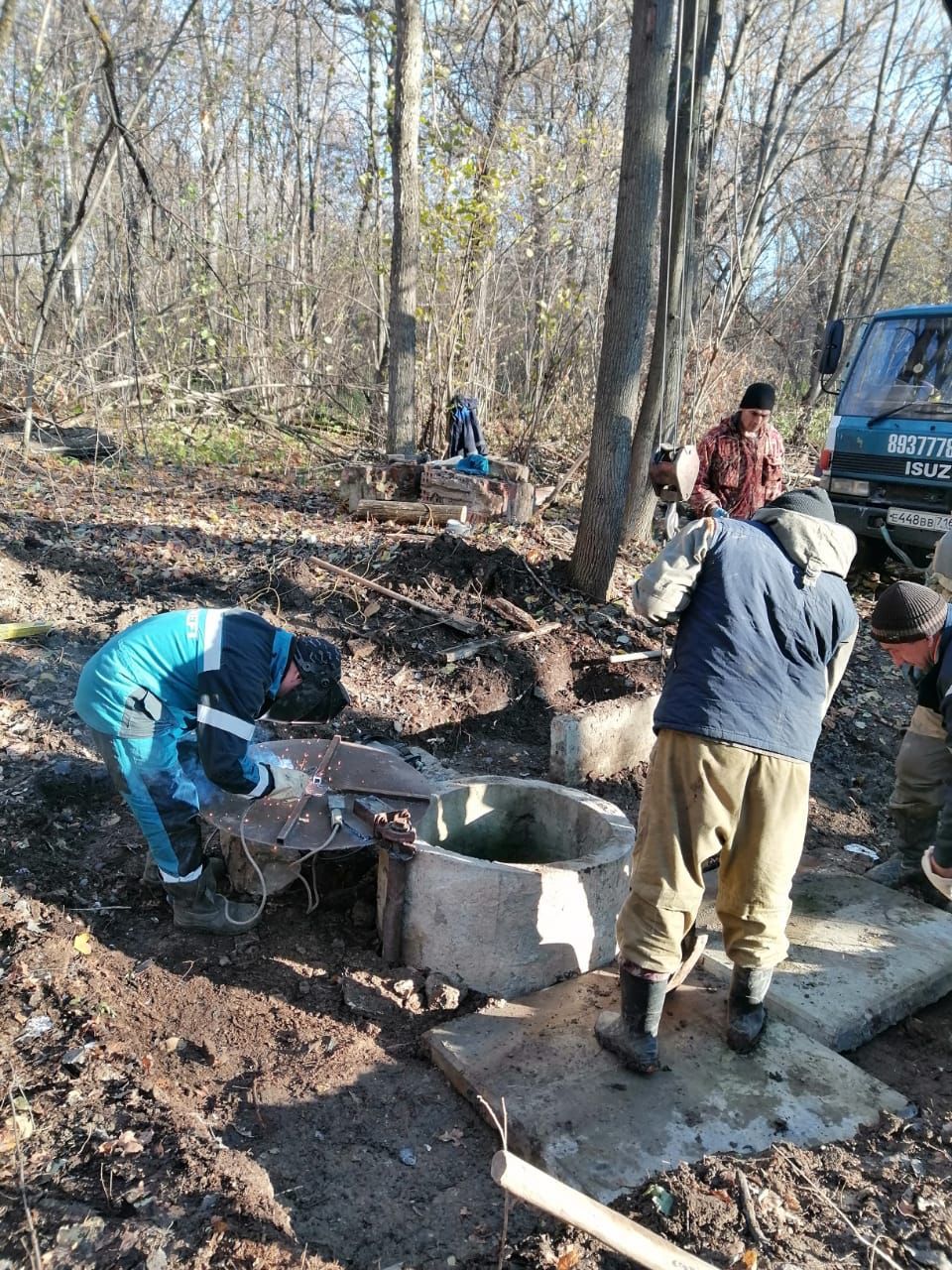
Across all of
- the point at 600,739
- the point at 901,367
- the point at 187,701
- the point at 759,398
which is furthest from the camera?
the point at 901,367

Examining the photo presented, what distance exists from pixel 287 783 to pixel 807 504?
235cm

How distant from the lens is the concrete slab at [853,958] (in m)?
3.26

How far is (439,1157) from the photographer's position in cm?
270

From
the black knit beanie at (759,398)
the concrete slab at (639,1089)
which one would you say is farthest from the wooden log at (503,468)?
the concrete slab at (639,1089)

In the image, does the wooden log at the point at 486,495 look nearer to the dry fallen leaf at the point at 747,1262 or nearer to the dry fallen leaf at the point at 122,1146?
the dry fallen leaf at the point at 122,1146

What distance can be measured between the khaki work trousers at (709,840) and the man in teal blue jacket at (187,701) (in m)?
1.38

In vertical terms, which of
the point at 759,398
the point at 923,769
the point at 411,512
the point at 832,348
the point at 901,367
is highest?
the point at 832,348

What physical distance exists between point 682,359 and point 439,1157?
7.20 m

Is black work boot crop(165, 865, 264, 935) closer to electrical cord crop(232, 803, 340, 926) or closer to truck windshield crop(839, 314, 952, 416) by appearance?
electrical cord crop(232, 803, 340, 926)

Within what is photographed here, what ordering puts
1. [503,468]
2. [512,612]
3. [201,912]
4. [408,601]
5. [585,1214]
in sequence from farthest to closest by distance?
[503,468] → [512,612] → [408,601] → [201,912] → [585,1214]

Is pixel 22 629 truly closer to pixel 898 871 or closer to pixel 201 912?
pixel 201 912

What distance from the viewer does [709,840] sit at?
2740mm

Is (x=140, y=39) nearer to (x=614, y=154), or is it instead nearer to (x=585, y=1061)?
(x=614, y=154)

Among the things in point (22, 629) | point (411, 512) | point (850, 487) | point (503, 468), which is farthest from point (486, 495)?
point (22, 629)
